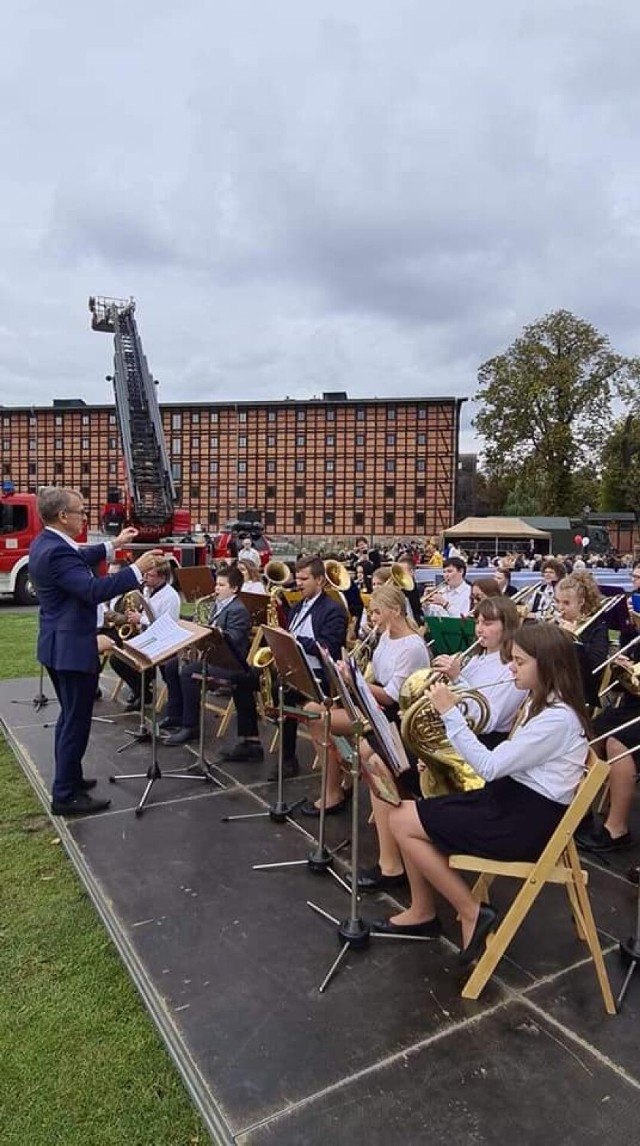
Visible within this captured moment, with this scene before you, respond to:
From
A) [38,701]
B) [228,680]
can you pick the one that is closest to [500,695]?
[228,680]

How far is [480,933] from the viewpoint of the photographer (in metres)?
2.73

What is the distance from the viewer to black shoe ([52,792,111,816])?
4402 mm

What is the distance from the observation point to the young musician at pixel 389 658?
404 centimetres

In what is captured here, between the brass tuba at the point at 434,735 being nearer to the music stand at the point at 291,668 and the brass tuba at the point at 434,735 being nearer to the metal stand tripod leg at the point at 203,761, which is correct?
the music stand at the point at 291,668

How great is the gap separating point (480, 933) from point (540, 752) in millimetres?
791

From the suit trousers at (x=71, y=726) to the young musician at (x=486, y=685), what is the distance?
6.44 feet

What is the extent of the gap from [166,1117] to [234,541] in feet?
59.9

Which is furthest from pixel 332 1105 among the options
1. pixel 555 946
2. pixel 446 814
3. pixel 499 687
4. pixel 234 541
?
pixel 234 541

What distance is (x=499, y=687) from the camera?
3.68m

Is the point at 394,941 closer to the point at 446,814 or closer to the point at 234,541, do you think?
the point at 446,814

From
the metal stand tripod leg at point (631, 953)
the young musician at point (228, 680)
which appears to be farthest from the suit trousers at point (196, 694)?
the metal stand tripod leg at point (631, 953)

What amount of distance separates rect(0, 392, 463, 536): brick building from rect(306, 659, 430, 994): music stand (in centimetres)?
5490

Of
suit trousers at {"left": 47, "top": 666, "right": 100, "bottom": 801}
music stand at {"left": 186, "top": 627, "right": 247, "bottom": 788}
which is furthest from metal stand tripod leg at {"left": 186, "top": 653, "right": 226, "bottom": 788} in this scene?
suit trousers at {"left": 47, "top": 666, "right": 100, "bottom": 801}

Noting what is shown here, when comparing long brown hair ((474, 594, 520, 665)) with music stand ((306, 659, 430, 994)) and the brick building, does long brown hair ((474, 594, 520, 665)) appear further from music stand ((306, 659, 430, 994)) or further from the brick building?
the brick building
